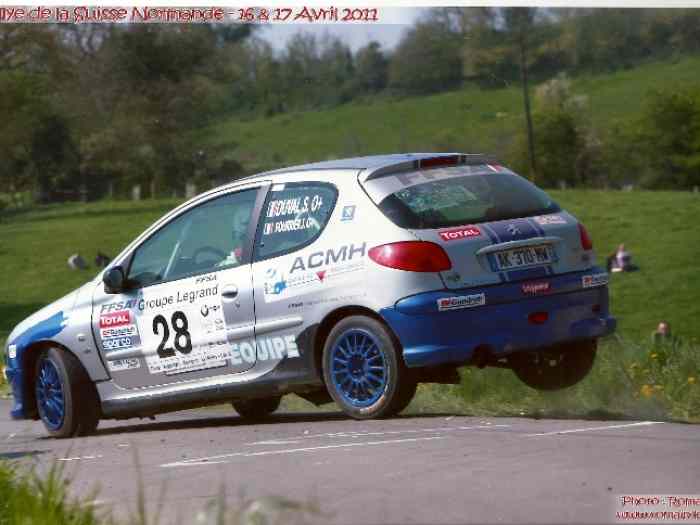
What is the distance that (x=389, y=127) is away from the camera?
80.6 ft

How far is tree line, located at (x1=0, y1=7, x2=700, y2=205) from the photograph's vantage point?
18000mm

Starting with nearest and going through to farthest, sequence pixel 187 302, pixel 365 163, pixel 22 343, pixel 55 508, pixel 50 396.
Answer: pixel 55 508, pixel 365 163, pixel 187 302, pixel 50 396, pixel 22 343

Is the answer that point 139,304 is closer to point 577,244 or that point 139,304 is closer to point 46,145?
point 577,244

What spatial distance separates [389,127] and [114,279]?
14.6 metres

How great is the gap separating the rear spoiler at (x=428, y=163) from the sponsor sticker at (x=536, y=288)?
1.02m

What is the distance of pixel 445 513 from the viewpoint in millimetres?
5566

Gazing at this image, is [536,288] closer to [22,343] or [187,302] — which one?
[187,302]

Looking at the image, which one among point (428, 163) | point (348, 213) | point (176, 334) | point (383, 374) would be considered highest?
point (428, 163)

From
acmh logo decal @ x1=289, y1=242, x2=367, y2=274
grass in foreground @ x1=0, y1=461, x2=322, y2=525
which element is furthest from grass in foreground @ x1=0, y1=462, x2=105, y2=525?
acmh logo decal @ x1=289, y1=242, x2=367, y2=274

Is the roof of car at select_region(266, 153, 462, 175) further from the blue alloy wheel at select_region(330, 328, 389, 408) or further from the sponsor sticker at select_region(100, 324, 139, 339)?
the sponsor sticker at select_region(100, 324, 139, 339)

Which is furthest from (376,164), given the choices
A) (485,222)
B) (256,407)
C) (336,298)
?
(256,407)

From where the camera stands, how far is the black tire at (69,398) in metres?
10.3

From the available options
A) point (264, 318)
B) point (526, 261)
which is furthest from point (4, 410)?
point (526, 261)

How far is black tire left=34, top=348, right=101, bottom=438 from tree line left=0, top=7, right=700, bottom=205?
6.76 metres
